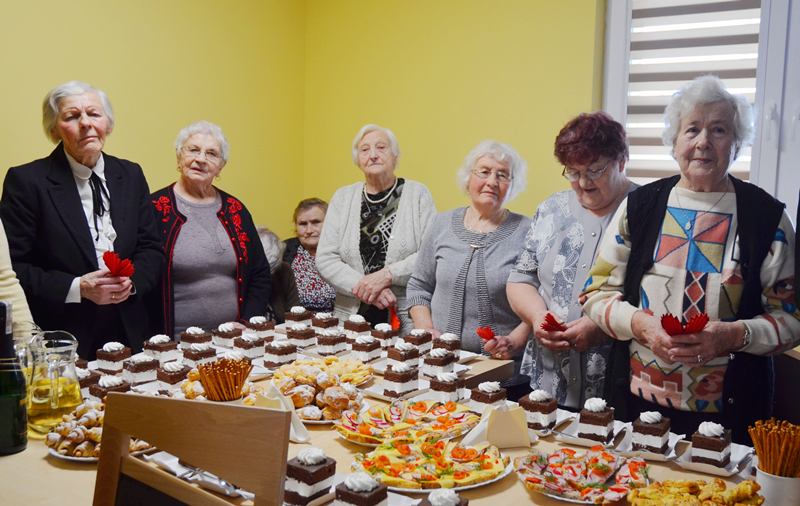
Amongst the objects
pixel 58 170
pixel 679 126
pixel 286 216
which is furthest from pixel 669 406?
pixel 286 216

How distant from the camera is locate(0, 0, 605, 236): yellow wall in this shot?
12.1 ft

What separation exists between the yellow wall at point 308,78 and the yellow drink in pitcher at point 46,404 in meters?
1.98

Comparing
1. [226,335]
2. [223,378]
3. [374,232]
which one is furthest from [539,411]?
[374,232]

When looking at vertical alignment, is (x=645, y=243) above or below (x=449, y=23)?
below

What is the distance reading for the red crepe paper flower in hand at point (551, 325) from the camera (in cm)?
246

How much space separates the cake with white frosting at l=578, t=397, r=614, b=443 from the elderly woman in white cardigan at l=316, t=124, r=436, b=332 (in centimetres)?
174

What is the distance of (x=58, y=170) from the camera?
115 inches

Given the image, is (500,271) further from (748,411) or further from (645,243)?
→ (748,411)

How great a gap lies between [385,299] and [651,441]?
1.89 m

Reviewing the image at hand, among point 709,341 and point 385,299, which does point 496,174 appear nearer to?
point 385,299

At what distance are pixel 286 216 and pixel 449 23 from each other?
1675 mm

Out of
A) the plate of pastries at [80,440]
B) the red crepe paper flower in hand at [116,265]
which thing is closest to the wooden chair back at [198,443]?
the plate of pastries at [80,440]

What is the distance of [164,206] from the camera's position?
340cm

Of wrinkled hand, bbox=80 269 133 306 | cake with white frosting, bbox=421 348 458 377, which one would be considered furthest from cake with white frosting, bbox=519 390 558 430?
wrinkled hand, bbox=80 269 133 306
